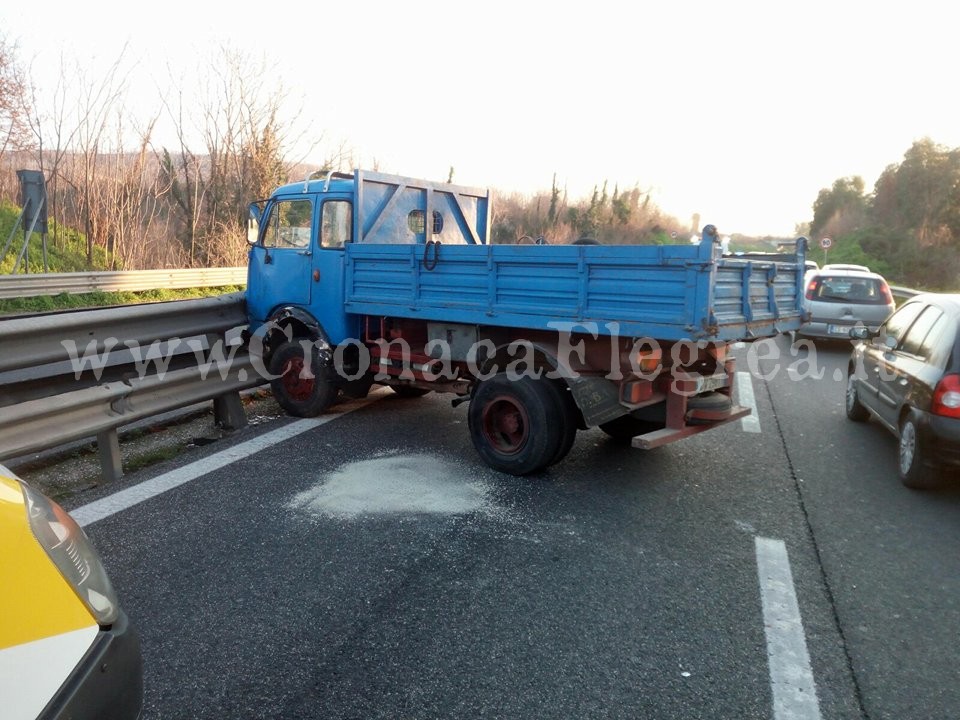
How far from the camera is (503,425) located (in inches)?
229

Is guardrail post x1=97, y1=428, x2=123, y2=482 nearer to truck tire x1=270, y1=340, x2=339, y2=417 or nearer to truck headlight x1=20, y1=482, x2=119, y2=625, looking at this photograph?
truck tire x1=270, y1=340, x2=339, y2=417

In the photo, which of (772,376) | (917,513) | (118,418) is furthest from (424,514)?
(772,376)

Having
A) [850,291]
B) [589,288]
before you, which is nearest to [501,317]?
[589,288]

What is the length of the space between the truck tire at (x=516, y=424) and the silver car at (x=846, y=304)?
10.1 meters

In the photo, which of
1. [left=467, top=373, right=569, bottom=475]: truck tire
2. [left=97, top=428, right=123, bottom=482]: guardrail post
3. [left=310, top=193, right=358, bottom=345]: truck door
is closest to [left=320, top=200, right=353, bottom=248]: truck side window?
[left=310, top=193, right=358, bottom=345]: truck door

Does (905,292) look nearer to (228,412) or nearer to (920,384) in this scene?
(920,384)

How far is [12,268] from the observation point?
1902 cm

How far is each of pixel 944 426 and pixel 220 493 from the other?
17.1 ft

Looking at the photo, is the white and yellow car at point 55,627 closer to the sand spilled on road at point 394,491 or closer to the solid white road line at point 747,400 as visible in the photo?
the sand spilled on road at point 394,491

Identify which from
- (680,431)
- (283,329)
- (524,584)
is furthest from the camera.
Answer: (283,329)

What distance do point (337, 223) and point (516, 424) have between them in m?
2.91

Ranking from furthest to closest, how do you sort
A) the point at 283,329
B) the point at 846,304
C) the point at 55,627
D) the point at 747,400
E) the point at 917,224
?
the point at 917,224 < the point at 846,304 < the point at 747,400 < the point at 283,329 < the point at 55,627

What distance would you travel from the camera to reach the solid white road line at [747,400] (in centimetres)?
758

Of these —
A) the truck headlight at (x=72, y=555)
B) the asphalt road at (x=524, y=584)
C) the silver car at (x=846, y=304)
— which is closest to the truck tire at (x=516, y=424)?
the asphalt road at (x=524, y=584)
